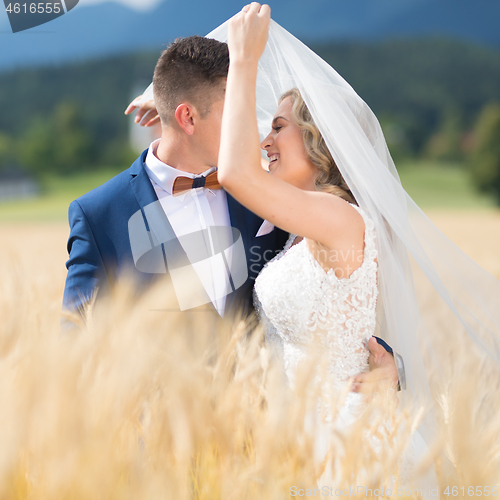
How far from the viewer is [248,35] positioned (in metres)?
1.76

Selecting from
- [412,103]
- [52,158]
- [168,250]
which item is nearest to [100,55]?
[52,158]

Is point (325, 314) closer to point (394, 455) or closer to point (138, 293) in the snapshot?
point (138, 293)

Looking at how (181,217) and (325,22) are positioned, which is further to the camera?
(325,22)

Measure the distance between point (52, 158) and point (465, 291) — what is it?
71.6m

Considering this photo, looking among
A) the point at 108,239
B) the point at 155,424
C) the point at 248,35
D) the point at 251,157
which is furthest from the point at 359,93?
the point at 155,424

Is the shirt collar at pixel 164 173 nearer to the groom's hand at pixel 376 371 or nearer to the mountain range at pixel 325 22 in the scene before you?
the groom's hand at pixel 376 371

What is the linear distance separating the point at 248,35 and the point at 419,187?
56501 mm

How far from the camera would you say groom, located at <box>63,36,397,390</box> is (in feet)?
7.95

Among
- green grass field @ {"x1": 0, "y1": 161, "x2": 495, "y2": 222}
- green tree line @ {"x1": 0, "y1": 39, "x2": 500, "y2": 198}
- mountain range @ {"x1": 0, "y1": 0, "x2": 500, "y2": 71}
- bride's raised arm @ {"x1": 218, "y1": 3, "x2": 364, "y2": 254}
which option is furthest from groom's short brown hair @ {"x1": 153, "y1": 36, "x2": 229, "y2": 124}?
mountain range @ {"x1": 0, "y1": 0, "x2": 500, "y2": 71}

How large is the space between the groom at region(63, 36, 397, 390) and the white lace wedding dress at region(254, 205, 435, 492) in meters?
0.12

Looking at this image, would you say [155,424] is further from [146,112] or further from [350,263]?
[146,112]

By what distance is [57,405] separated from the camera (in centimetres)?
84

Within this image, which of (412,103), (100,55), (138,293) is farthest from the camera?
(100,55)

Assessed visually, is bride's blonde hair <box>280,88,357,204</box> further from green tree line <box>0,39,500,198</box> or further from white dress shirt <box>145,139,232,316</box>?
green tree line <box>0,39,500,198</box>
